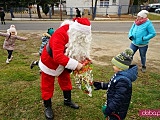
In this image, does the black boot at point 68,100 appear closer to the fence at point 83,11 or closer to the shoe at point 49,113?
the shoe at point 49,113

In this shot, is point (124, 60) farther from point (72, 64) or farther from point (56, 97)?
point (56, 97)

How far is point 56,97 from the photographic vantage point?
445 centimetres

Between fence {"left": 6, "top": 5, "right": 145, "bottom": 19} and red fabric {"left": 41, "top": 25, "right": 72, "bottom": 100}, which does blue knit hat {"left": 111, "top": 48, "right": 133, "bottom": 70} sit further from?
fence {"left": 6, "top": 5, "right": 145, "bottom": 19}

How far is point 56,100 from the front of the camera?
433 centimetres

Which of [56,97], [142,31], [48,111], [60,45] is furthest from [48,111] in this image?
[142,31]

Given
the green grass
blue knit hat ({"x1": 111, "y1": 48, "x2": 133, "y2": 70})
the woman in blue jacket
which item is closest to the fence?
the woman in blue jacket

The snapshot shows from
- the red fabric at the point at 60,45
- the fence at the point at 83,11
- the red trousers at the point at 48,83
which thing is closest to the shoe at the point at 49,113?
the red trousers at the point at 48,83

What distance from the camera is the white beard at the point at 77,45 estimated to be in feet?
10.3

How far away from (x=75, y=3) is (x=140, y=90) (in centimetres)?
3170

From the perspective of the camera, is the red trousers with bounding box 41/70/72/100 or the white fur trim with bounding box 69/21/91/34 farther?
the red trousers with bounding box 41/70/72/100

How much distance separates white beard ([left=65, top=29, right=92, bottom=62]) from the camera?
10.3ft

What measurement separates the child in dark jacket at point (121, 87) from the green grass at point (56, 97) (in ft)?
3.49

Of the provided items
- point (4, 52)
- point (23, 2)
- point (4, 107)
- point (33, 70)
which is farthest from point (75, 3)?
point (4, 107)

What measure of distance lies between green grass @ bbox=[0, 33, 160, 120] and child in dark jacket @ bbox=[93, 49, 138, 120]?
3.49ft
